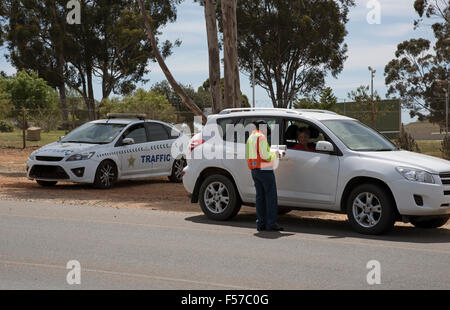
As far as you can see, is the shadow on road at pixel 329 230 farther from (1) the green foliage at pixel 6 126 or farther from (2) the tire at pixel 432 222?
(1) the green foliage at pixel 6 126

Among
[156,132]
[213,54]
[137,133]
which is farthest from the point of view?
[213,54]

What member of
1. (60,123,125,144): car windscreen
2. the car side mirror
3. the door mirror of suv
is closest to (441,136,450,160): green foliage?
the car side mirror

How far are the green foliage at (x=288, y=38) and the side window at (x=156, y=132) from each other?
102 ft

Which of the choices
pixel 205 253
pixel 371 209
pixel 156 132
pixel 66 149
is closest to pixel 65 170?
pixel 66 149

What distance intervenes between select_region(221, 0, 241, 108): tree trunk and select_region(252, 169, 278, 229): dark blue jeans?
9595 mm

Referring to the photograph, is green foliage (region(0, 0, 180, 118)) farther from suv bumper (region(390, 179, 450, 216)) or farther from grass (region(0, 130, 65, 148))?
suv bumper (region(390, 179, 450, 216))

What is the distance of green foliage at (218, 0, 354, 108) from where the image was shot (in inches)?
Result: 1964

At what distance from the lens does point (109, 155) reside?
16969 mm

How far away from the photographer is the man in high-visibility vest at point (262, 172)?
10.6 metres

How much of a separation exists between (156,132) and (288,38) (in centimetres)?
3326

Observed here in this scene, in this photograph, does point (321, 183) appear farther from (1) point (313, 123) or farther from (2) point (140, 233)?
(2) point (140, 233)

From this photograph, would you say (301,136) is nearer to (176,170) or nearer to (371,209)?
(371,209)

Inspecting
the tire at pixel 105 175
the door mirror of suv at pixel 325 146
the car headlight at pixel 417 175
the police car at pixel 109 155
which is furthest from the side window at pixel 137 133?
the car headlight at pixel 417 175
